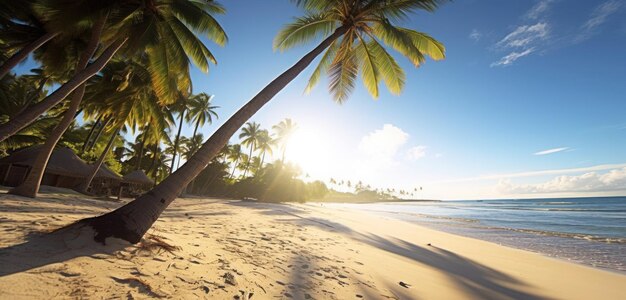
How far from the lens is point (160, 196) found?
414cm

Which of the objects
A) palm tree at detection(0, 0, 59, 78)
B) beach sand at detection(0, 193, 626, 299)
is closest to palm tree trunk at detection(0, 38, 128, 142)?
beach sand at detection(0, 193, 626, 299)

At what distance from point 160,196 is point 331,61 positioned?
7.65 m

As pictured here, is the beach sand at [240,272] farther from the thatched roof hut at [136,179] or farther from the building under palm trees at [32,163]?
the thatched roof hut at [136,179]

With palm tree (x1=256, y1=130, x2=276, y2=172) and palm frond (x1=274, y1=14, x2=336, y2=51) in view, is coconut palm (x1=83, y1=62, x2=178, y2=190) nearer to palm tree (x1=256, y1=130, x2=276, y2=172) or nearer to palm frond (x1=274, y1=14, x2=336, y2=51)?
palm frond (x1=274, y1=14, x2=336, y2=51)

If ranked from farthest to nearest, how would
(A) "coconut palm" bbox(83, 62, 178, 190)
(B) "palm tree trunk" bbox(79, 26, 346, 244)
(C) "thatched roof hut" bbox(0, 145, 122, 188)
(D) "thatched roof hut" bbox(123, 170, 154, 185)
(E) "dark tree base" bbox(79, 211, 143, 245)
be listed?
(D) "thatched roof hut" bbox(123, 170, 154, 185) → (C) "thatched roof hut" bbox(0, 145, 122, 188) → (A) "coconut palm" bbox(83, 62, 178, 190) → (B) "palm tree trunk" bbox(79, 26, 346, 244) → (E) "dark tree base" bbox(79, 211, 143, 245)

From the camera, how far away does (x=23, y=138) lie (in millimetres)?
17594

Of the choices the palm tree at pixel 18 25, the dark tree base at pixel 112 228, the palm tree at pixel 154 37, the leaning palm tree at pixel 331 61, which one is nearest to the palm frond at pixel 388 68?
the leaning palm tree at pixel 331 61

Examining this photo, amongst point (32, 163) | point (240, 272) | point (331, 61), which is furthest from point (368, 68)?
point (32, 163)

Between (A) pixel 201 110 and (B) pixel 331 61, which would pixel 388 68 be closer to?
(B) pixel 331 61

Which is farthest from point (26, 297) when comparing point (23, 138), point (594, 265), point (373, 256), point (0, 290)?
point (23, 138)

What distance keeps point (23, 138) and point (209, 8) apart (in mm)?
17634

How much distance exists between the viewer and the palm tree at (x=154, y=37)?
7.05 m

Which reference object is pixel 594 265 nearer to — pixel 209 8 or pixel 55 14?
pixel 209 8

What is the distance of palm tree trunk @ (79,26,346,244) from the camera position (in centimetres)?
360
